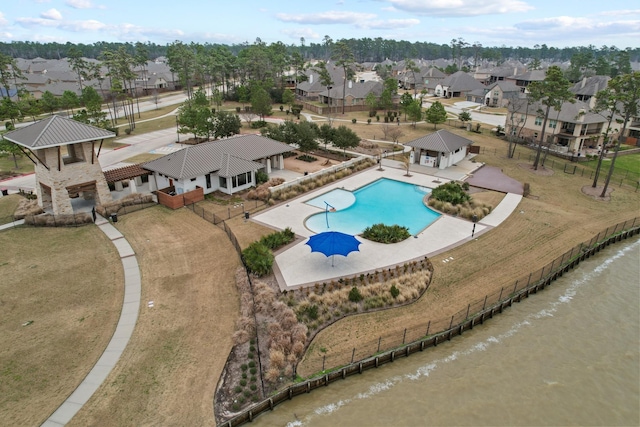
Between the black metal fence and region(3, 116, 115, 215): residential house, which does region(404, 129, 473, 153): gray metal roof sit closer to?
the black metal fence

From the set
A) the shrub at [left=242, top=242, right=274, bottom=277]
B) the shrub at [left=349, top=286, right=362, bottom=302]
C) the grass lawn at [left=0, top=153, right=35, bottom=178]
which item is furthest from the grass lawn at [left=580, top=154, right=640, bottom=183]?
the grass lawn at [left=0, top=153, right=35, bottom=178]

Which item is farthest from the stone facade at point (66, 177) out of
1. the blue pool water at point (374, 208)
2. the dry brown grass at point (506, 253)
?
the dry brown grass at point (506, 253)

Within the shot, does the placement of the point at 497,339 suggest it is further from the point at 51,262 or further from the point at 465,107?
the point at 465,107

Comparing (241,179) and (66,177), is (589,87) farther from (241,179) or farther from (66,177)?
(66,177)

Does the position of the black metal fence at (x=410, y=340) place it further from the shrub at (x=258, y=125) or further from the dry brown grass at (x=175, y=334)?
the shrub at (x=258, y=125)

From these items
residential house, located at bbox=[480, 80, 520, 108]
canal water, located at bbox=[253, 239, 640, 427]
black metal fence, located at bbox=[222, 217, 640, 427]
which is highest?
residential house, located at bbox=[480, 80, 520, 108]

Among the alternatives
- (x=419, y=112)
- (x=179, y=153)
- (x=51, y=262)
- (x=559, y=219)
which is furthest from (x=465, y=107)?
(x=51, y=262)
